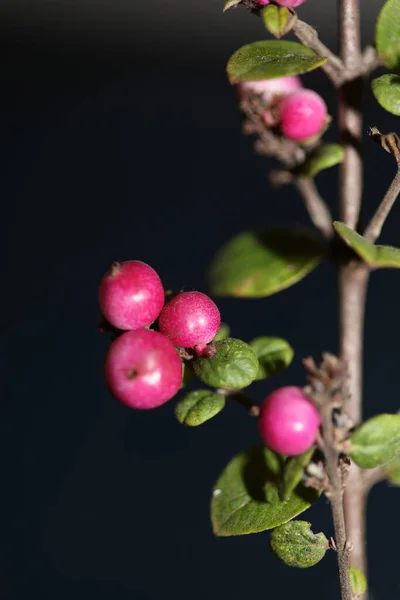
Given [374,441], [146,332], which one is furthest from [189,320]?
[374,441]

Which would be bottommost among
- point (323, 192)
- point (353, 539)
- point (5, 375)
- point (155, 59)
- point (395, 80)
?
point (5, 375)

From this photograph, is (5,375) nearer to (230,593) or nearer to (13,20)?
(230,593)

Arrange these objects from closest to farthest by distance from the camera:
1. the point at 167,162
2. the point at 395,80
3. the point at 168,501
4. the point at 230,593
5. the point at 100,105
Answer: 1. the point at 395,80
2. the point at 230,593
3. the point at 168,501
4. the point at 167,162
5. the point at 100,105

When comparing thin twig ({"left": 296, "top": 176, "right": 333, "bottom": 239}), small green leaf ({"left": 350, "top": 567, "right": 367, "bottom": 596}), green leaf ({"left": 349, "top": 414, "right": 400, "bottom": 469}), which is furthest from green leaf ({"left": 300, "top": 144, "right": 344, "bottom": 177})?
small green leaf ({"left": 350, "top": 567, "right": 367, "bottom": 596})

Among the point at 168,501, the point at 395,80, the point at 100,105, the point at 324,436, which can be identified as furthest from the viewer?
the point at 100,105

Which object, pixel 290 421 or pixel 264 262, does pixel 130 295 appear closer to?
pixel 290 421

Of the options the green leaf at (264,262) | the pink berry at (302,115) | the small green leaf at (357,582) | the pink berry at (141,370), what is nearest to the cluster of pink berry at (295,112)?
the pink berry at (302,115)

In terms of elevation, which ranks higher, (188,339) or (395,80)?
(395,80)

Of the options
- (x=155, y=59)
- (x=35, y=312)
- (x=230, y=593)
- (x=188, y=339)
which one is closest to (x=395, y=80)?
(x=188, y=339)

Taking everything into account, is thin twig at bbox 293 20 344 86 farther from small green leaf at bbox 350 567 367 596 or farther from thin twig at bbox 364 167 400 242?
small green leaf at bbox 350 567 367 596
